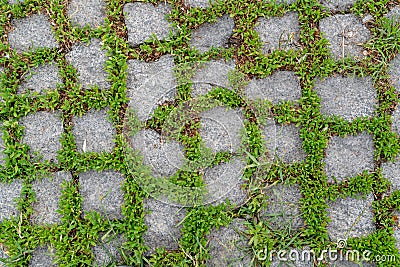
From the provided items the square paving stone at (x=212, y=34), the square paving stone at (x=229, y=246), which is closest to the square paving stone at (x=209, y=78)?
the square paving stone at (x=212, y=34)

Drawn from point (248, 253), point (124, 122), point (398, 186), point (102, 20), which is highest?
point (102, 20)

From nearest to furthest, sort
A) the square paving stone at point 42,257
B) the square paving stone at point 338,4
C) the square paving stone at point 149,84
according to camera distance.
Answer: the square paving stone at point 42,257 → the square paving stone at point 149,84 → the square paving stone at point 338,4

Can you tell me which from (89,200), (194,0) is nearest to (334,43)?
(194,0)

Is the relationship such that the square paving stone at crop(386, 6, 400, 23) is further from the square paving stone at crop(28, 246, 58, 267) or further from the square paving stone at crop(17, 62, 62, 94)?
the square paving stone at crop(28, 246, 58, 267)

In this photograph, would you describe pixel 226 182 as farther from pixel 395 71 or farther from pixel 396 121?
pixel 395 71

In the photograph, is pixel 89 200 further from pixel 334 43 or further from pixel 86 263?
pixel 334 43

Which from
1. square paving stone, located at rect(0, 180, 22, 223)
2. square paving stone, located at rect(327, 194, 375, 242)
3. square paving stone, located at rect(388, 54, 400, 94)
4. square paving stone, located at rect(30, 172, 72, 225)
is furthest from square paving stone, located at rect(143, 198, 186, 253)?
square paving stone, located at rect(388, 54, 400, 94)

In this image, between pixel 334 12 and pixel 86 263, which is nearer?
pixel 86 263

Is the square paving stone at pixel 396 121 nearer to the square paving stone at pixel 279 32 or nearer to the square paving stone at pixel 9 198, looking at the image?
the square paving stone at pixel 279 32
